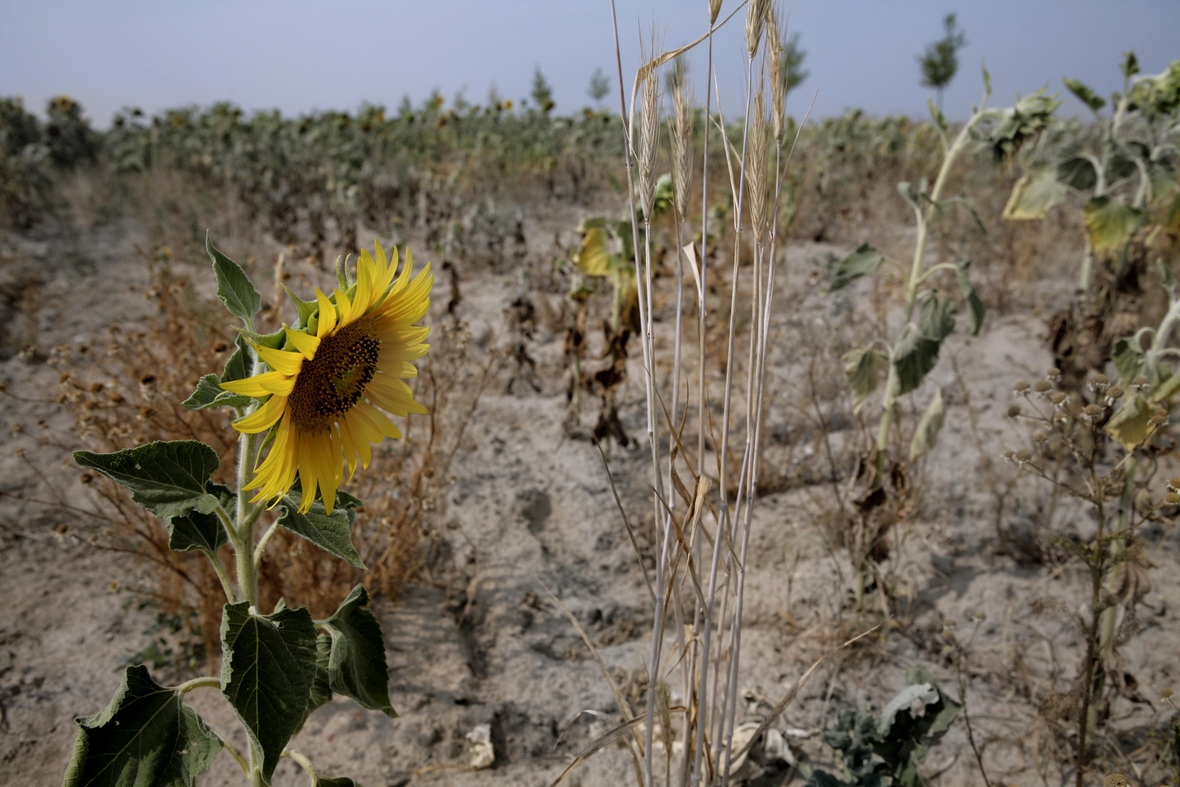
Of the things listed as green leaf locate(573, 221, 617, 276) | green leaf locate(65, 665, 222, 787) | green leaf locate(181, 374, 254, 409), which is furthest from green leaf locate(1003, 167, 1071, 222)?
green leaf locate(65, 665, 222, 787)

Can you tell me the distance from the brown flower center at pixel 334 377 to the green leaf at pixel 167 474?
0.13 meters

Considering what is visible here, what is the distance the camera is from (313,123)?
9234 mm

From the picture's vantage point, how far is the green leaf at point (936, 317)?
1.96 m

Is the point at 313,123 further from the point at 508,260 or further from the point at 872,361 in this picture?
the point at 872,361

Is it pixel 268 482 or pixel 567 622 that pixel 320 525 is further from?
pixel 567 622

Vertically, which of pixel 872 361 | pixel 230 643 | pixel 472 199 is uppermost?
pixel 472 199

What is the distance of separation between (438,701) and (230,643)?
1.19 meters

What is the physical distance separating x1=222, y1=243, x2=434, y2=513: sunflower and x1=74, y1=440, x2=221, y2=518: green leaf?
0.08 metres

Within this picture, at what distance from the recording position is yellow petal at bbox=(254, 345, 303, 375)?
847 millimetres

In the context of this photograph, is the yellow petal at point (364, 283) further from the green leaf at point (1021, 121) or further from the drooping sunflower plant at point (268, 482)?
the green leaf at point (1021, 121)

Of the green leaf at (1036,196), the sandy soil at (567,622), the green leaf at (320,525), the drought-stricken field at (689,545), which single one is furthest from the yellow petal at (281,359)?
the green leaf at (1036,196)

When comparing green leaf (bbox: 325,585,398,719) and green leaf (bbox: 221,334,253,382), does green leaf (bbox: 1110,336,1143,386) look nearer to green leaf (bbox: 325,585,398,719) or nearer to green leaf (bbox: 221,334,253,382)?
green leaf (bbox: 325,585,398,719)

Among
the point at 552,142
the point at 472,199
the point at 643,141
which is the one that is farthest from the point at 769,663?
the point at 552,142

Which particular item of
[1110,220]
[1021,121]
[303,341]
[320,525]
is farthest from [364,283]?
[1110,220]
